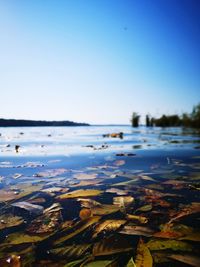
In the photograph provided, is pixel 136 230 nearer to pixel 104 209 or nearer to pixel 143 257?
pixel 143 257

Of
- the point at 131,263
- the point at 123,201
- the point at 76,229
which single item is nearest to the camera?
the point at 131,263

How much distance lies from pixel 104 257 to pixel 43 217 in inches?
32.5

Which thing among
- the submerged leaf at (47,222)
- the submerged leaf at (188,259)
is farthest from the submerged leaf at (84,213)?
the submerged leaf at (188,259)

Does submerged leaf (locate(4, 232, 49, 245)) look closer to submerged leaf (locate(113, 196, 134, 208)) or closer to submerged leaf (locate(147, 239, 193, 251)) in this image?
submerged leaf (locate(147, 239, 193, 251))

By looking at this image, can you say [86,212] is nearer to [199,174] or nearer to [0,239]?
[0,239]

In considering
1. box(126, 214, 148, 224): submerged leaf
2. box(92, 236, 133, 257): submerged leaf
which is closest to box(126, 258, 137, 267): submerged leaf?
box(92, 236, 133, 257): submerged leaf

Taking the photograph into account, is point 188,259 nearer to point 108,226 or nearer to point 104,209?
point 108,226

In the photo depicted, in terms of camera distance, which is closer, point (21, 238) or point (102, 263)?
point (102, 263)

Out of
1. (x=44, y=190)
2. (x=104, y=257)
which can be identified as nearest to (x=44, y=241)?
(x=104, y=257)

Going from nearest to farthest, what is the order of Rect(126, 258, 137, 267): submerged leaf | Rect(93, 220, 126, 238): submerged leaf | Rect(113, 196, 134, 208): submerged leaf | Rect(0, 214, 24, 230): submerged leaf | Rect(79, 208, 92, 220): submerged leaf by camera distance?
Rect(126, 258, 137, 267): submerged leaf
Rect(93, 220, 126, 238): submerged leaf
Rect(0, 214, 24, 230): submerged leaf
Rect(79, 208, 92, 220): submerged leaf
Rect(113, 196, 134, 208): submerged leaf

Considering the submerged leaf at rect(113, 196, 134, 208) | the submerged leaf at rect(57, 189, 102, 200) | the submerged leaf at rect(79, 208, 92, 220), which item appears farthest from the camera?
the submerged leaf at rect(57, 189, 102, 200)

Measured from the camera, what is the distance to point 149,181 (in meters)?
3.31

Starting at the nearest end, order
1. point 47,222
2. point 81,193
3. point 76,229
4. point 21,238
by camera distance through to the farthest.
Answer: point 21,238 < point 76,229 < point 47,222 < point 81,193

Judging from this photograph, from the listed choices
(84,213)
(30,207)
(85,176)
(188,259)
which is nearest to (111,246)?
(188,259)
